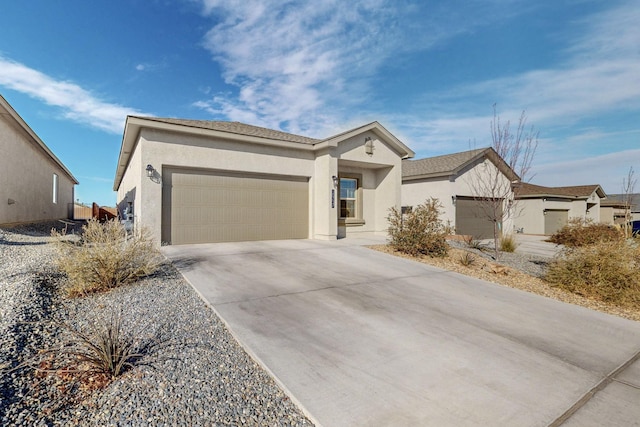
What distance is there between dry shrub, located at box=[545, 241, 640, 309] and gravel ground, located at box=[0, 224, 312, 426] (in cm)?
697

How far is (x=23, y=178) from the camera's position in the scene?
1366 centimetres

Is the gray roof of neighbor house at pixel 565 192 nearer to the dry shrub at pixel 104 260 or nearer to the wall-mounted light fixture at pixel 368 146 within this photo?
the wall-mounted light fixture at pixel 368 146

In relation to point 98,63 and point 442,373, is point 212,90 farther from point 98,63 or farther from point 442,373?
point 442,373

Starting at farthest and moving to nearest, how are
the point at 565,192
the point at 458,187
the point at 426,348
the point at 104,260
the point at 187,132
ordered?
the point at 565,192, the point at 458,187, the point at 187,132, the point at 104,260, the point at 426,348

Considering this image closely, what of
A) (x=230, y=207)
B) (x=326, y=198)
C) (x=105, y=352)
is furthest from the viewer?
(x=326, y=198)

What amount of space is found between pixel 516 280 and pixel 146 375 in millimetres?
7859

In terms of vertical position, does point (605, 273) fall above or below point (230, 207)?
below

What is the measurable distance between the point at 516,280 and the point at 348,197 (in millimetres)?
7791

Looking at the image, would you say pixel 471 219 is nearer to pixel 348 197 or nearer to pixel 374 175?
pixel 374 175

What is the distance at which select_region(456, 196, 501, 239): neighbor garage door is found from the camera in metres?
16.5

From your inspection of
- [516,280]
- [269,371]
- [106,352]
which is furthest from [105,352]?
[516,280]

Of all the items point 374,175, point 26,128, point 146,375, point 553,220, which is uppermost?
point 26,128

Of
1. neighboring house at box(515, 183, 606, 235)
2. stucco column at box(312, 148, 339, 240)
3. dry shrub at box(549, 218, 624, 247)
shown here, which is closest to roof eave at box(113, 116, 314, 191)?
stucco column at box(312, 148, 339, 240)

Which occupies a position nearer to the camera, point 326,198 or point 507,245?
point 326,198
